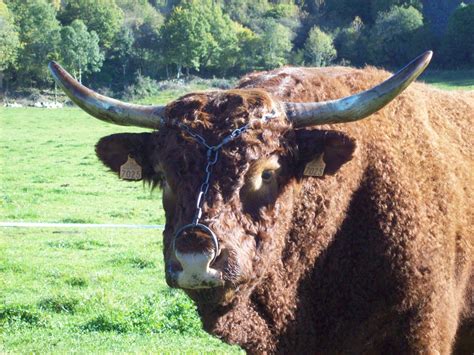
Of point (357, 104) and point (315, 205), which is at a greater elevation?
point (357, 104)

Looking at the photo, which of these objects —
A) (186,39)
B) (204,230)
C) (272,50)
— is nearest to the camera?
(204,230)

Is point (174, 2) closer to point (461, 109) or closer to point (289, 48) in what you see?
point (289, 48)

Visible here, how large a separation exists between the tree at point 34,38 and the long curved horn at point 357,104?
63.5 metres

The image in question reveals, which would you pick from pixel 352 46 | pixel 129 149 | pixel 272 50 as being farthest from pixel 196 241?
pixel 272 50

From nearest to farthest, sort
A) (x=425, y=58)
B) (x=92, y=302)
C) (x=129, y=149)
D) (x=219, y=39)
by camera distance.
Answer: (x=425, y=58) < (x=129, y=149) < (x=92, y=302) < (x=219, y=39)

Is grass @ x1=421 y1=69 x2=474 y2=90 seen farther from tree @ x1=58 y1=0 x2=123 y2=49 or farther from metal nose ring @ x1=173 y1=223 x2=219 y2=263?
tree @ x1=58 y1=0 x2=123 y2=49

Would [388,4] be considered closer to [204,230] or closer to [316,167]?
[316,167]

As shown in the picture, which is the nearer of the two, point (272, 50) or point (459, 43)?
point (459, 43)

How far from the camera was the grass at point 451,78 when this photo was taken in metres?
37.6

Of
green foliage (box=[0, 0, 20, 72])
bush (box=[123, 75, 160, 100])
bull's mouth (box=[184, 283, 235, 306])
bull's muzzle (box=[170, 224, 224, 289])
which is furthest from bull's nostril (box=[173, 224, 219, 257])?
green foliage (box=[0, 0, 20, 72])

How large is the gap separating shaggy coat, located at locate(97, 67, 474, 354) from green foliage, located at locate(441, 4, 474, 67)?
40.4 metres

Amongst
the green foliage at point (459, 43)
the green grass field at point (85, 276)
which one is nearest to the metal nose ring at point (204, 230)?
the green grass field at point (85, 276)

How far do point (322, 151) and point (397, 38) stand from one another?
49.1 m

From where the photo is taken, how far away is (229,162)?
15.4 ft
